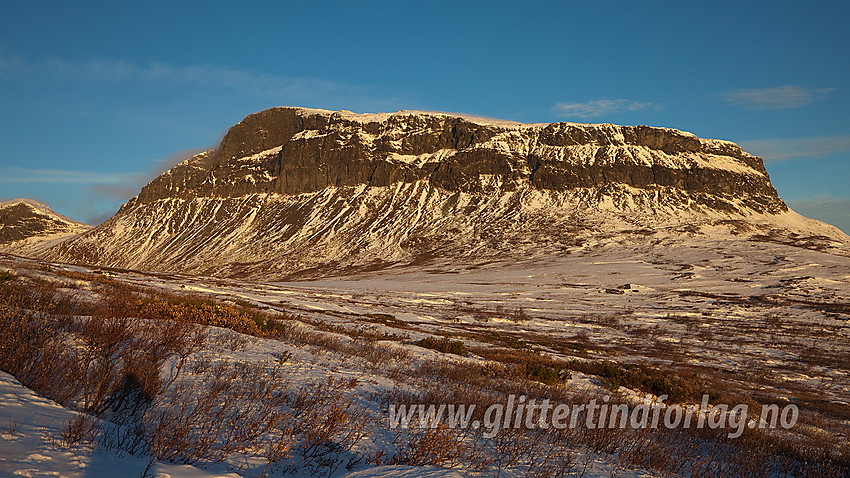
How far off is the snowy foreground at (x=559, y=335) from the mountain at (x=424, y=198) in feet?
112

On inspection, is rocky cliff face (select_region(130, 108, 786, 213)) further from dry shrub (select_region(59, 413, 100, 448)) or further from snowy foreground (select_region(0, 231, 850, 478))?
dry shrub (select_region(59, 413, 100, 448))

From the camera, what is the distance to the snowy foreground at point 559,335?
12.5 feet

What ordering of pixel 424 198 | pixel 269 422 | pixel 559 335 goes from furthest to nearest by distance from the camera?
pixel 424 198, pixel 559 335, pixel 269 422

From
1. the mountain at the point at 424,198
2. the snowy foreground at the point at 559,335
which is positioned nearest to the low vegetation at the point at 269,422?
the snowy foreground at the point at 559,335

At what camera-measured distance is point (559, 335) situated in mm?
27750

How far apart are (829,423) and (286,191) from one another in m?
155

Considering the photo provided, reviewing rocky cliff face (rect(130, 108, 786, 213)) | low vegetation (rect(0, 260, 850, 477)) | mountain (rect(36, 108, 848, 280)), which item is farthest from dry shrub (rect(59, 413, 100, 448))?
rocky cliff face (rect(130, 108, 786, 213))

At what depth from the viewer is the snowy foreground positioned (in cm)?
379

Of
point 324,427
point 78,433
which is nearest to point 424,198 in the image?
point 324,427

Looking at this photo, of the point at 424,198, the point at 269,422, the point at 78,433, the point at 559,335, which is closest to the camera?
the point at 78,433

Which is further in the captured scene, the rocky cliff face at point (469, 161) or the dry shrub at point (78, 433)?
the rocky cliff face at point (469, 161)

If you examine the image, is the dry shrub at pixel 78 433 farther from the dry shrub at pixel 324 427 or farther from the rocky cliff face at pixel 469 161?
the rocky cliff face at pixel 469 161

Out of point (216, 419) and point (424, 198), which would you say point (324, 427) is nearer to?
point (216, 419)

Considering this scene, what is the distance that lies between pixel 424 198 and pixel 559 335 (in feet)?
373
